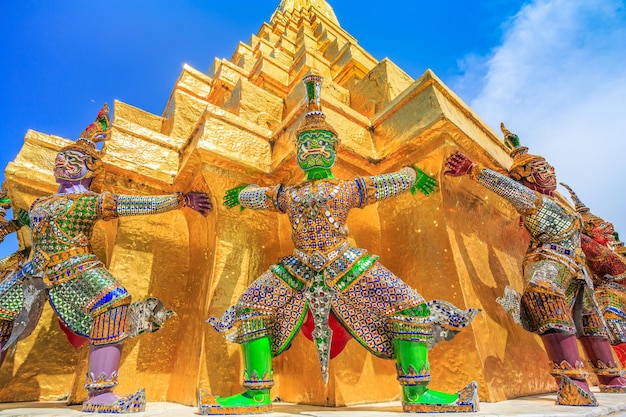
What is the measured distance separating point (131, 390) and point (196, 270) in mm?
1306

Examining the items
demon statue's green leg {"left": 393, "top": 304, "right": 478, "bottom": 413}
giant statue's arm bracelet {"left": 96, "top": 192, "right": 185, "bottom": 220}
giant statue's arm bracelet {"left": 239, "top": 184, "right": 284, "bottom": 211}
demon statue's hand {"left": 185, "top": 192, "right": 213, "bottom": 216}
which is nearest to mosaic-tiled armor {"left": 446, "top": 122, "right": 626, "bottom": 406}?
demon statue's green leg {"left": 393, "top": 304, "right": 478, "bottom": 413}

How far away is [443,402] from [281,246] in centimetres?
234

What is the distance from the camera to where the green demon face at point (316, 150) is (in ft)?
9.08

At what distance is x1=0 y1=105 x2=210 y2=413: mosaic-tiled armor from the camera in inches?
95.7

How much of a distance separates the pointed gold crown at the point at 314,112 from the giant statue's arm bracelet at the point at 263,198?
1.68 feet

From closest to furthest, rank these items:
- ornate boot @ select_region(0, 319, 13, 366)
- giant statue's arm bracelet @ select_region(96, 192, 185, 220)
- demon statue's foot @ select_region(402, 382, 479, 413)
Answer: demon statue's foot @ select_region(402, 382, 479, 413), ornate boot @ select_region(0, 319, 13, 366), giant statue's arm bracelet @ select_region(96, 192, 185, 220)

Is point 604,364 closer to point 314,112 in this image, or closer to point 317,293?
point 317,293

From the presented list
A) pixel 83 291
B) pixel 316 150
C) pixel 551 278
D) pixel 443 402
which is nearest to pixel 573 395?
pixel 551 278

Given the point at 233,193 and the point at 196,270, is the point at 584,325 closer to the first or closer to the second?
the point at 233,193

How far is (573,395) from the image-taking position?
226 centimetres

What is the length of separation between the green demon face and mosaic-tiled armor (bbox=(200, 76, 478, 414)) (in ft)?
0.57

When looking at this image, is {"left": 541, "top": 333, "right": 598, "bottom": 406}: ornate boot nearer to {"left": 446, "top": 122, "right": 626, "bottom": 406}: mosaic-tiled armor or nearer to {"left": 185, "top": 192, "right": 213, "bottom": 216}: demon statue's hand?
{"left": 446, "top": 122, "right": 626, "bottom": 406}: mosaic-tiled armor

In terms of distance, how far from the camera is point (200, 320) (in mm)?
3414

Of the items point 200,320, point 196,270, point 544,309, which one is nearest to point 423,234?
point 544,309
